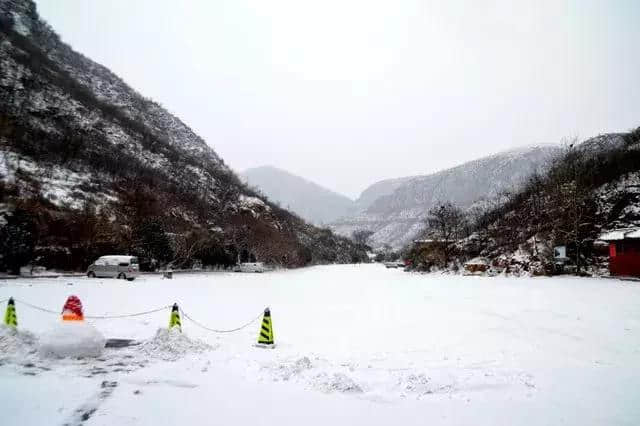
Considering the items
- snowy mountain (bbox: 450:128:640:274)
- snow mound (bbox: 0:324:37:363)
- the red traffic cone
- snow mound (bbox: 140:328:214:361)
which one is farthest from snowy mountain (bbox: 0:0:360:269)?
snowy mountain (bbox: 450:128:640:274)

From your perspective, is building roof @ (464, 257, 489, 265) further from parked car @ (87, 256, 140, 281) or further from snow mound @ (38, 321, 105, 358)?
snow mound @ (38, 321, 105, 358)

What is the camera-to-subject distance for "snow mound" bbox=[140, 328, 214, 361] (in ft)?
26.9

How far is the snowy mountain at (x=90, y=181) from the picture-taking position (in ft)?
102

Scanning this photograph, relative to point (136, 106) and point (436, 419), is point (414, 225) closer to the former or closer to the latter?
point (136, 106)

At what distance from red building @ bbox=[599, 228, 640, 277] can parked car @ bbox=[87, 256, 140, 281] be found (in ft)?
108

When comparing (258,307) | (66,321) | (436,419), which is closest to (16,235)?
(258,307)

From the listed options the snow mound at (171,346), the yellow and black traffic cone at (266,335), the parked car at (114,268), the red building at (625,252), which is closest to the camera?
the snow mound at (171,346)

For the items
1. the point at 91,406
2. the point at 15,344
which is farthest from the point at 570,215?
the point at 15,344

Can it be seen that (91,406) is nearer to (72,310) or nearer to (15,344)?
(72,310)

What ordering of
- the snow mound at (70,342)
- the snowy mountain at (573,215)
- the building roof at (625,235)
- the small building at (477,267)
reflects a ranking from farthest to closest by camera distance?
the small building at (477,267)
the snowy mountain at (573,215)
the building roof at (625,235)
the snow mound at (70,342)

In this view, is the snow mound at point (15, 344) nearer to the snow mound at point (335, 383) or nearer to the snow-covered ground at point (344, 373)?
the snow-covered ground at point (344, 373)

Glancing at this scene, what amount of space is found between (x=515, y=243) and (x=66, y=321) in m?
38.9

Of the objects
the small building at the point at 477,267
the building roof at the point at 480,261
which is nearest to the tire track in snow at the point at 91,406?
the small building at the point at 477,267

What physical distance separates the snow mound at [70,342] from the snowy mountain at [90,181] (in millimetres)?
20567
